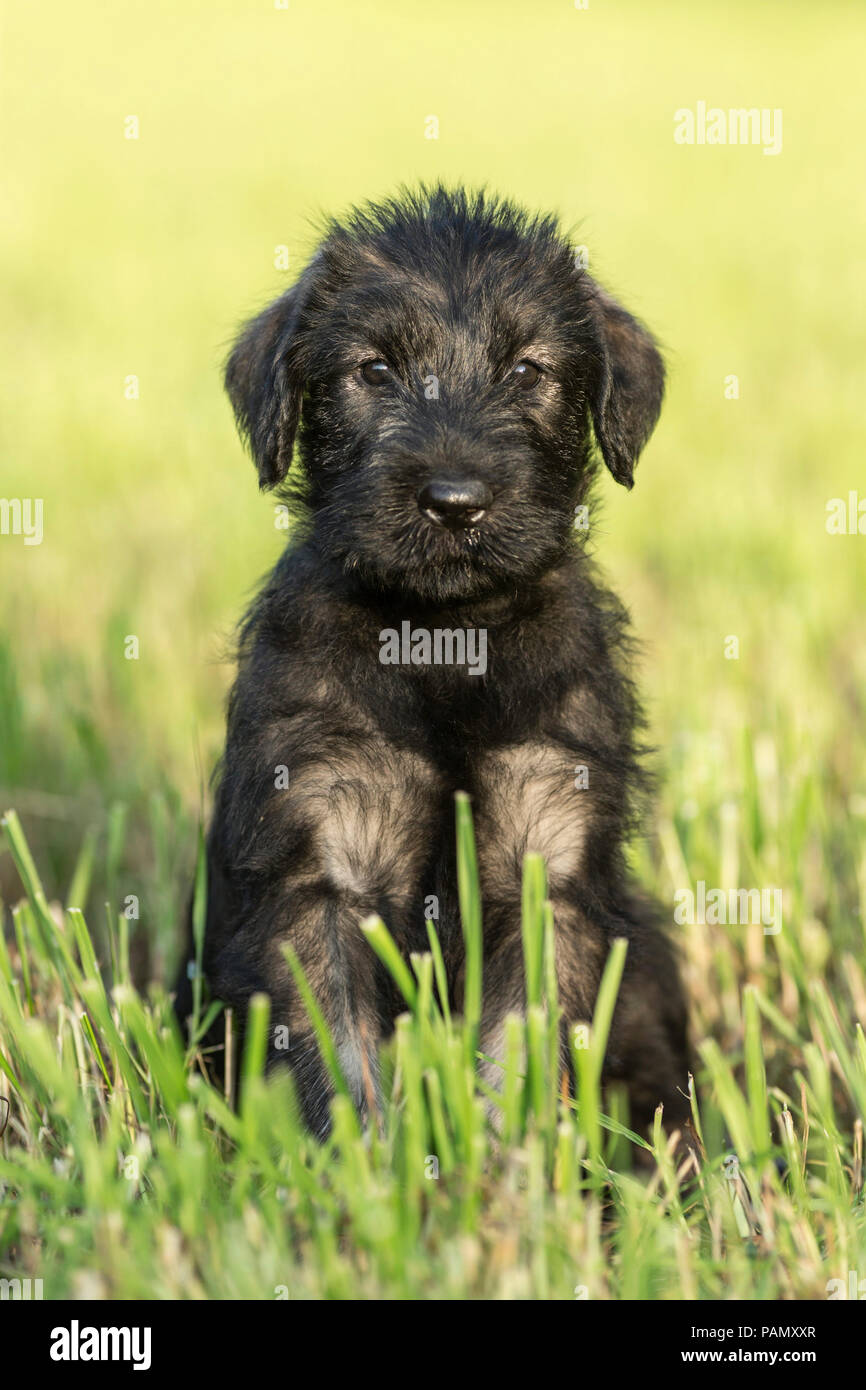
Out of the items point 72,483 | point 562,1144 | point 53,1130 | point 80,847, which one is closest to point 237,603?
point 80,847

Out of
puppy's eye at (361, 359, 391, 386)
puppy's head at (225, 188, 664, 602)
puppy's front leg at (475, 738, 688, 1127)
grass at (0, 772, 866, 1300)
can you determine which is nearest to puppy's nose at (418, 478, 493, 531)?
puppy's head at (225, 188, 664, 602)

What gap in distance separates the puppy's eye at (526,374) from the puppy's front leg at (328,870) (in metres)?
1.06

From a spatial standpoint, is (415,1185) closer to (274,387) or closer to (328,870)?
(328,870)

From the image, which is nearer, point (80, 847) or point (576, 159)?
point (80, 847)

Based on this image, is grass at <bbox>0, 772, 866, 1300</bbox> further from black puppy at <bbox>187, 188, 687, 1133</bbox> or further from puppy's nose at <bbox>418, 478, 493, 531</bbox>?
puppy's nose at <bbox>418, 478, 493, 531</bbox>

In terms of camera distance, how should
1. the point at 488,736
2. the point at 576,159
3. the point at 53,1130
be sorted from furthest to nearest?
the point at 576,159 → the point at 488,736 → the point at 53,1130

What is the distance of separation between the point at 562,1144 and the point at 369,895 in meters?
1.02

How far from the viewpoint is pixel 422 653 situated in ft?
13.1

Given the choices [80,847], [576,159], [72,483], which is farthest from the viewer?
[576,159]

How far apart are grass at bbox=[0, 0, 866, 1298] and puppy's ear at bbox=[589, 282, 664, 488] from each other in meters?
0.23

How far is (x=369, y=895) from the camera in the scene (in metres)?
3.93

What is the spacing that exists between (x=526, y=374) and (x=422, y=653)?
84cm

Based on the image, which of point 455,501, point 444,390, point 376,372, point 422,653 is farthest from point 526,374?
point 422,653
